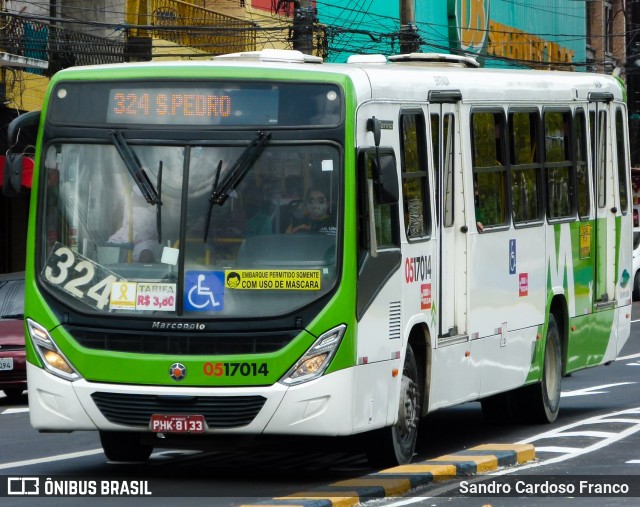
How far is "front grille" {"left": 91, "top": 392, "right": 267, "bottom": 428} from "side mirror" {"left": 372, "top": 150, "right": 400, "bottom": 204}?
1652mm

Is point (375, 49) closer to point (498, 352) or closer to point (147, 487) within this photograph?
point (498, 352)

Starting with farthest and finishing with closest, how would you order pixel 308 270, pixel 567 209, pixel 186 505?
pixel 567 209 < pixel 308 270 < pixel 186 505

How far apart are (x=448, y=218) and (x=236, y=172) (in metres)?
2.65

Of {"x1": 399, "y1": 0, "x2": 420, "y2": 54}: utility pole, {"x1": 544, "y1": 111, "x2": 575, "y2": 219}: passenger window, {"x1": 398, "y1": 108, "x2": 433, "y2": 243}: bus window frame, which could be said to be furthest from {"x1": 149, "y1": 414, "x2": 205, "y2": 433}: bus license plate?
{"x1": 399, "y1": 0, "x2": 420, "y2": 54}: utility pole

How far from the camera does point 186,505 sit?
34.4 feet

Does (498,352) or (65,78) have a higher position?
(65,78)

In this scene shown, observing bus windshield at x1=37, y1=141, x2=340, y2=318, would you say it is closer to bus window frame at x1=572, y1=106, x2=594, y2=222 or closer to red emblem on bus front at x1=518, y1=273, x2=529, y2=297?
red emblem on bus front at x1=518, y1=273, x2=529, y2=297

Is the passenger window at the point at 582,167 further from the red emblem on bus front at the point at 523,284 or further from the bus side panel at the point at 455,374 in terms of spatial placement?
the bus side panel at the point at 455,374

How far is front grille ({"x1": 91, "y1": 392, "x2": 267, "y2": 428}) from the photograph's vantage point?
1112cm

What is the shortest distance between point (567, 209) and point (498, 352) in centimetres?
249

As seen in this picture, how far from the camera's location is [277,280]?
36.8ft

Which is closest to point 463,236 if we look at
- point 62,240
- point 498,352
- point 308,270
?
point 498,352

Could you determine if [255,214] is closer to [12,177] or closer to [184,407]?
[184,407]

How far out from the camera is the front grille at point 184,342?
11.1 metres
